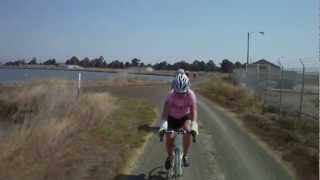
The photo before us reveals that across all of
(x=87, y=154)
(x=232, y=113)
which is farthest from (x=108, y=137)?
(x=232, y=113)

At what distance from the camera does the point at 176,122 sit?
8.56m

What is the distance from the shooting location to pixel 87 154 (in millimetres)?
10805

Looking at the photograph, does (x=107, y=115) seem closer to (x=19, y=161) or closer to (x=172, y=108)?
(x=19, y=161)

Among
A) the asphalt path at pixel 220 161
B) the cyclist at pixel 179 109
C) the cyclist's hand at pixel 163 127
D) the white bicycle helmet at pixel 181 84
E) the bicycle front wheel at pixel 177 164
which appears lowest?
the asphalt path at pixel 220 161

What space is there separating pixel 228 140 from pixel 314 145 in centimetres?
227

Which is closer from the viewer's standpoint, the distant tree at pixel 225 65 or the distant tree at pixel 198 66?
the distant tree at pixel 225 65

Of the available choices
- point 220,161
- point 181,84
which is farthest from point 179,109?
point 220,161

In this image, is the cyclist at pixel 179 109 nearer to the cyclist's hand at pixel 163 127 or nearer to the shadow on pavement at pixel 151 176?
the cyclist's hand at pixel 163 127

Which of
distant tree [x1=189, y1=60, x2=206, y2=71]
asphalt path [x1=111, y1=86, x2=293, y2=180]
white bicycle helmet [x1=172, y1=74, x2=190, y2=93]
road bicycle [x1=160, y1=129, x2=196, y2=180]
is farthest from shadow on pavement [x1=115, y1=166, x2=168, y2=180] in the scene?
distant tree [x1=189, y1=60, x2=206, y2=71]

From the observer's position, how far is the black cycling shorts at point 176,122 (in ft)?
27.9

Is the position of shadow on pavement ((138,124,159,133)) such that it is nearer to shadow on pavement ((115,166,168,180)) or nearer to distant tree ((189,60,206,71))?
shadow on pavement ((115,166,168,180))

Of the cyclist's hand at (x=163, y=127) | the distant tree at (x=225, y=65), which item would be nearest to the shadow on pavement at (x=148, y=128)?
the cyclist's hand at (x=163, y=127)

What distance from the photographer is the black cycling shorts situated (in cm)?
852

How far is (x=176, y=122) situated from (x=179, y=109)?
0.25 metres
